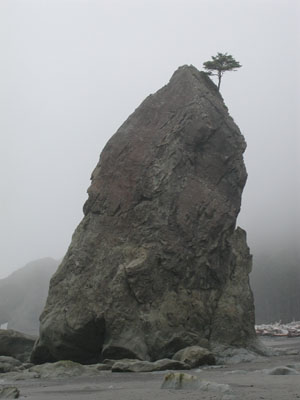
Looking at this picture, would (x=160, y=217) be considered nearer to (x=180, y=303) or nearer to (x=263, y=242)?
(x=180, y=303)

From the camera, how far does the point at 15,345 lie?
3073 cm

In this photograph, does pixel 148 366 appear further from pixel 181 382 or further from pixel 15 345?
pixel 15 345

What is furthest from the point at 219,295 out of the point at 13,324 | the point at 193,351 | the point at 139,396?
the point at 13,324

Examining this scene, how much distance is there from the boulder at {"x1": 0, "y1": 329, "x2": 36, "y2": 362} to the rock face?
3.58 m

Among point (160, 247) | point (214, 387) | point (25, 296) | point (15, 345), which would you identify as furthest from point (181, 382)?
point (25, 296)

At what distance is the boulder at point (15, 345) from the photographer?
30188 mm

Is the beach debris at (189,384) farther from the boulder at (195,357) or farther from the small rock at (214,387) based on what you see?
the boulder at (195,357)

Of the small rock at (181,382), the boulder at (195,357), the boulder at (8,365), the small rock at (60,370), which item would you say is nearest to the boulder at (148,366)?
the boulder at (195,357)

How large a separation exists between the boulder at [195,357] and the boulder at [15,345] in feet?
43.9

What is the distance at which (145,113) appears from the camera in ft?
109

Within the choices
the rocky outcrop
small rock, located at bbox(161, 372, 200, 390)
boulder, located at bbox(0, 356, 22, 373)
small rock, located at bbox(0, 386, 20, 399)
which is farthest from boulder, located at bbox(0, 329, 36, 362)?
the rocky outcrop

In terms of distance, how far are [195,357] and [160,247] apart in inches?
327

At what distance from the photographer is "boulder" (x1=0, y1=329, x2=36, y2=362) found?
30.2 m

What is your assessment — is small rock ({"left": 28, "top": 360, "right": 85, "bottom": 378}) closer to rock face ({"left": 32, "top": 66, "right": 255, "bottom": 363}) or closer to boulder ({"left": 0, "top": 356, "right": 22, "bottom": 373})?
boulder ({"left": 0, "top": 356, "right": 22, "bottom": 373})
